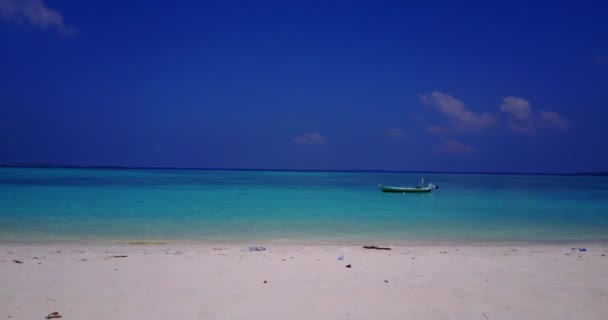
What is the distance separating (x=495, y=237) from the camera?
13781 millimetres

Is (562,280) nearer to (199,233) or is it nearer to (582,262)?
(582,262)

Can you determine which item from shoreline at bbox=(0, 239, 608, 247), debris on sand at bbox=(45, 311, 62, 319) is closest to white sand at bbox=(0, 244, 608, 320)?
debris on sand at bbox=(45, 311, 62, 319)

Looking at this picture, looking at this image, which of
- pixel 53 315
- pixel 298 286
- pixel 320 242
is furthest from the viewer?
pixel 320 242

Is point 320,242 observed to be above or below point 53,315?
below

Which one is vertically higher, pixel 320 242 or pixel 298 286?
pixel 298 286

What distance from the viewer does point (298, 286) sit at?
5777 mm

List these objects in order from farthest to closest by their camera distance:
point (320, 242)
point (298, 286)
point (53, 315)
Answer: point (320, 242) → point (298, 286) → point (53, 315)

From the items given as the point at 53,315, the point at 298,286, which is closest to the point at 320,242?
the point at 298,286

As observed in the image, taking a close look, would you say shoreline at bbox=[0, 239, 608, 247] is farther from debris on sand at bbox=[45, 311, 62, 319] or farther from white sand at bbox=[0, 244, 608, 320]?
debris on sand at bbox=[45, 311, 62, 319]

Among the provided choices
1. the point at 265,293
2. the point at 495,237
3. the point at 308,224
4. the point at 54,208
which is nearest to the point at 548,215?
the point at 495,237

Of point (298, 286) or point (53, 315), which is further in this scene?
point (298, 286)

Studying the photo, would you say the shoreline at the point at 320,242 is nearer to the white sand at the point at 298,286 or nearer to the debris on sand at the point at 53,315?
the white sand at the point at 298,286

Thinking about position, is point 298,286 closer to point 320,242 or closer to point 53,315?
point 53,315

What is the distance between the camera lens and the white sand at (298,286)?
4664 millimetres
